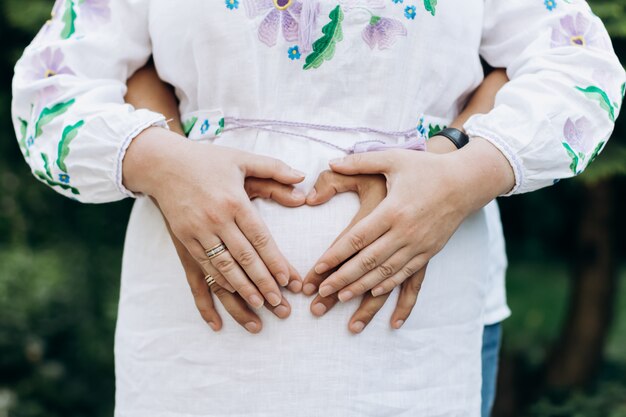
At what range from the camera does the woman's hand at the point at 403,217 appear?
1114mm

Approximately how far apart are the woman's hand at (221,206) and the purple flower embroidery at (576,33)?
19.4 inches

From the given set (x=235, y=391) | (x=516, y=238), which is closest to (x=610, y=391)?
(x=516, y=238)

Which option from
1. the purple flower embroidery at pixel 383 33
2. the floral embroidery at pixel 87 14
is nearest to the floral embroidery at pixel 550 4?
the purple flower embroidery at pixel 383 33

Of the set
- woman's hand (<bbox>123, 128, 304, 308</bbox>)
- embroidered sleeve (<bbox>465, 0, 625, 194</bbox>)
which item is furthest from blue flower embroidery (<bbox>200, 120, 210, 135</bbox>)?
embroidered sleeve (<bbox>465, 0, 625, 194</bbox>)

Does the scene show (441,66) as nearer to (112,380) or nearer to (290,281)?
(290,281)

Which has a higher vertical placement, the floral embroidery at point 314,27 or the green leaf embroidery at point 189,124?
the floral embroidery at point 314,27

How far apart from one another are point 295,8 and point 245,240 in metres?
0.38

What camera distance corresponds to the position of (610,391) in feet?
8.77

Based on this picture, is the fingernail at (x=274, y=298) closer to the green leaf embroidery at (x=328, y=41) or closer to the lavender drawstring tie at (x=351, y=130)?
the lavender drawstring tie at (x=351, y=130)

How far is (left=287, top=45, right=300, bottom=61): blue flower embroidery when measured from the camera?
1210mm

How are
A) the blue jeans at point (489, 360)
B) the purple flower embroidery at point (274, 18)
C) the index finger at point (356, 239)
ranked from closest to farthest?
the index finger at point (356, 239) < the purple flower embroidery at point (274, 18) < the blue jeans at point (489, 360)

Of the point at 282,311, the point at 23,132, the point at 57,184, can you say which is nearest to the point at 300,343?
the point at 282,311

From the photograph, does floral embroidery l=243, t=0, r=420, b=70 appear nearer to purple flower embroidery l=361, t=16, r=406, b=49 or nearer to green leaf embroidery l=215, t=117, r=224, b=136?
purple flower embroidery l=361, t=16, r=406, b=49

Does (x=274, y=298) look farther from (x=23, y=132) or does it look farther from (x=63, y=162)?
(x=23, y=132)
